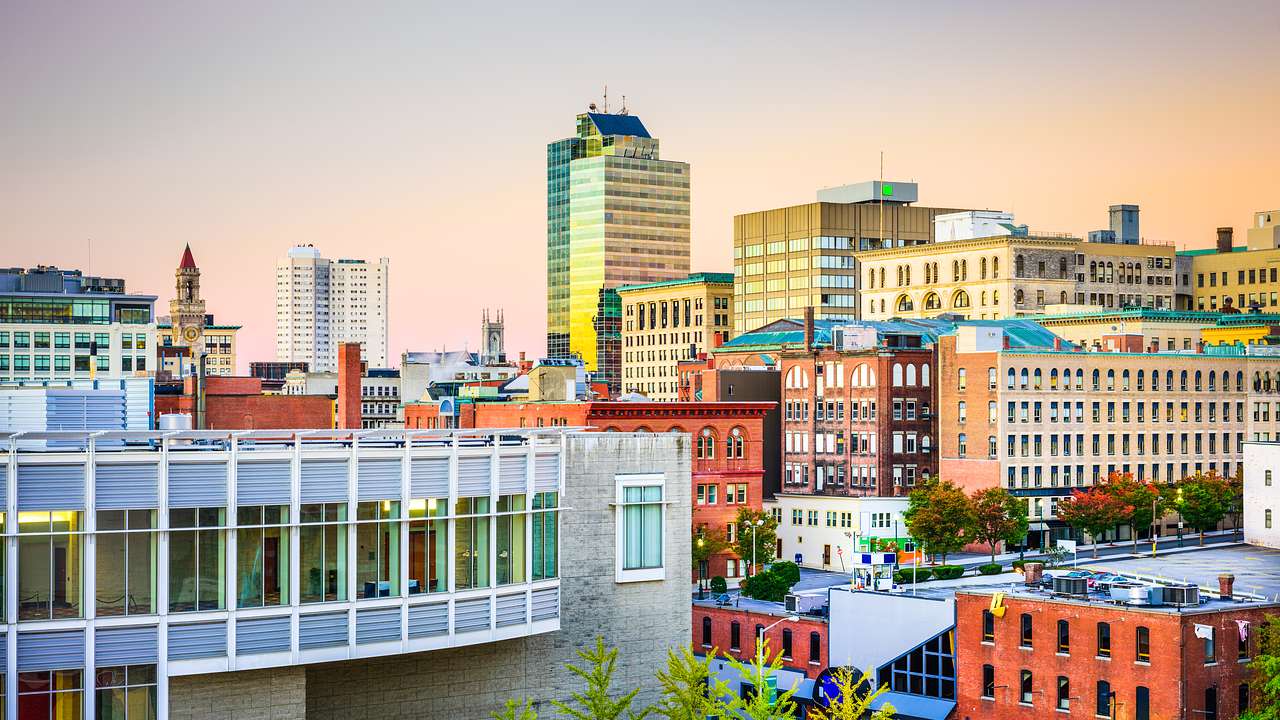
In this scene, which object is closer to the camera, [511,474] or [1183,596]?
[511,474]

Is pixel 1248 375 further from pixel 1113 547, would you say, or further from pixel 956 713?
pixel 956 713

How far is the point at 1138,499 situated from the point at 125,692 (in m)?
111

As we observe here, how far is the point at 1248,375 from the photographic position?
15550 cm

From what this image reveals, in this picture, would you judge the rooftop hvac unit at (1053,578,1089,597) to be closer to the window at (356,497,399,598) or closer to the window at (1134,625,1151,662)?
the window at (1134,625,1151,662)

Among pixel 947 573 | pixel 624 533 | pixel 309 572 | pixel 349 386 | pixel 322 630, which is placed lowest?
pixel 947 573

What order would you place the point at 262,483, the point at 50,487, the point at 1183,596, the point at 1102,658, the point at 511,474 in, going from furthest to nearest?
the point at 1183,596
the point at 1102,658
the point at 511,474
the point at 262,483
the point at 50,487

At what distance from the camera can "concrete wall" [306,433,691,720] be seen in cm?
4206

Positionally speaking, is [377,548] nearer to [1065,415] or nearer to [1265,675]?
[1265,675]

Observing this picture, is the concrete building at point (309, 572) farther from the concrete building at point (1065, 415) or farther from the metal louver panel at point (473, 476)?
the concrete building at point (1065, 415)

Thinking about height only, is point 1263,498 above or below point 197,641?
below

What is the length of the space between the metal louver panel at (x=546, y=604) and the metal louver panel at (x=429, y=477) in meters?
4.27

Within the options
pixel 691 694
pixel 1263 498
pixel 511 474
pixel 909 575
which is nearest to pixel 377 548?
pixel 511 474

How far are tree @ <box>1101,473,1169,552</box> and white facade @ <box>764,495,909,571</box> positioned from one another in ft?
53.1

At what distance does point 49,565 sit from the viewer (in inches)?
1447
